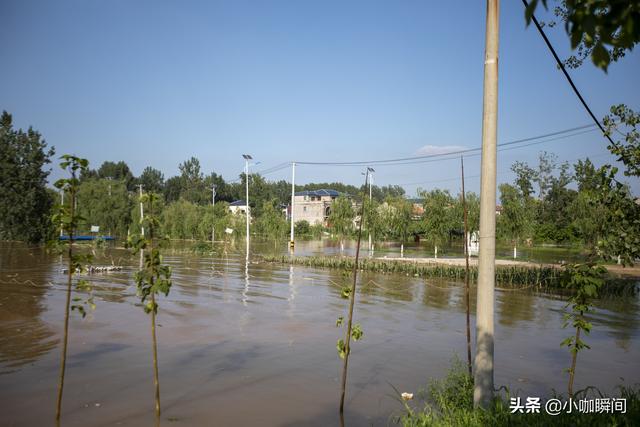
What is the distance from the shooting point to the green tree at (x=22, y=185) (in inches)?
1614

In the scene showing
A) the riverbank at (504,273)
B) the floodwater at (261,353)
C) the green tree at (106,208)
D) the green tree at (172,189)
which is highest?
the green tree at (172,189)

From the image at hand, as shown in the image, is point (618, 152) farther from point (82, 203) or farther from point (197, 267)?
point (82, 203)

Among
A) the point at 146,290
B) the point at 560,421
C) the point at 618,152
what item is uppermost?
the point at 618,152

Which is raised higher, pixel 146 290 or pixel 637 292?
pixel 146 290

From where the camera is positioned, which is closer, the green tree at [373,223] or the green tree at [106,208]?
the green tree at [373,223]

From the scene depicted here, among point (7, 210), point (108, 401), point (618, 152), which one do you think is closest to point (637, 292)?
point (618, 152)

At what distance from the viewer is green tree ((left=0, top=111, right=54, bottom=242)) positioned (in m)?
41.0

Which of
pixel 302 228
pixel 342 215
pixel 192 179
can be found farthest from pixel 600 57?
pixel 192 179

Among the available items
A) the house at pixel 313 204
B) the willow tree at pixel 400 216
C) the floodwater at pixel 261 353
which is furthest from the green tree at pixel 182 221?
the floodwater at pixel 261 353

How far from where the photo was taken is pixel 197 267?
99.4ft

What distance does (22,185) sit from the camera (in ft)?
137

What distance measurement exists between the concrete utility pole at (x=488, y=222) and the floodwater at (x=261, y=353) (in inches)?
87.4

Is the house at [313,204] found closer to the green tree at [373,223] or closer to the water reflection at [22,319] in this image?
the green tree at [373,223]

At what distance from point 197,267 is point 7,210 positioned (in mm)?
21475
